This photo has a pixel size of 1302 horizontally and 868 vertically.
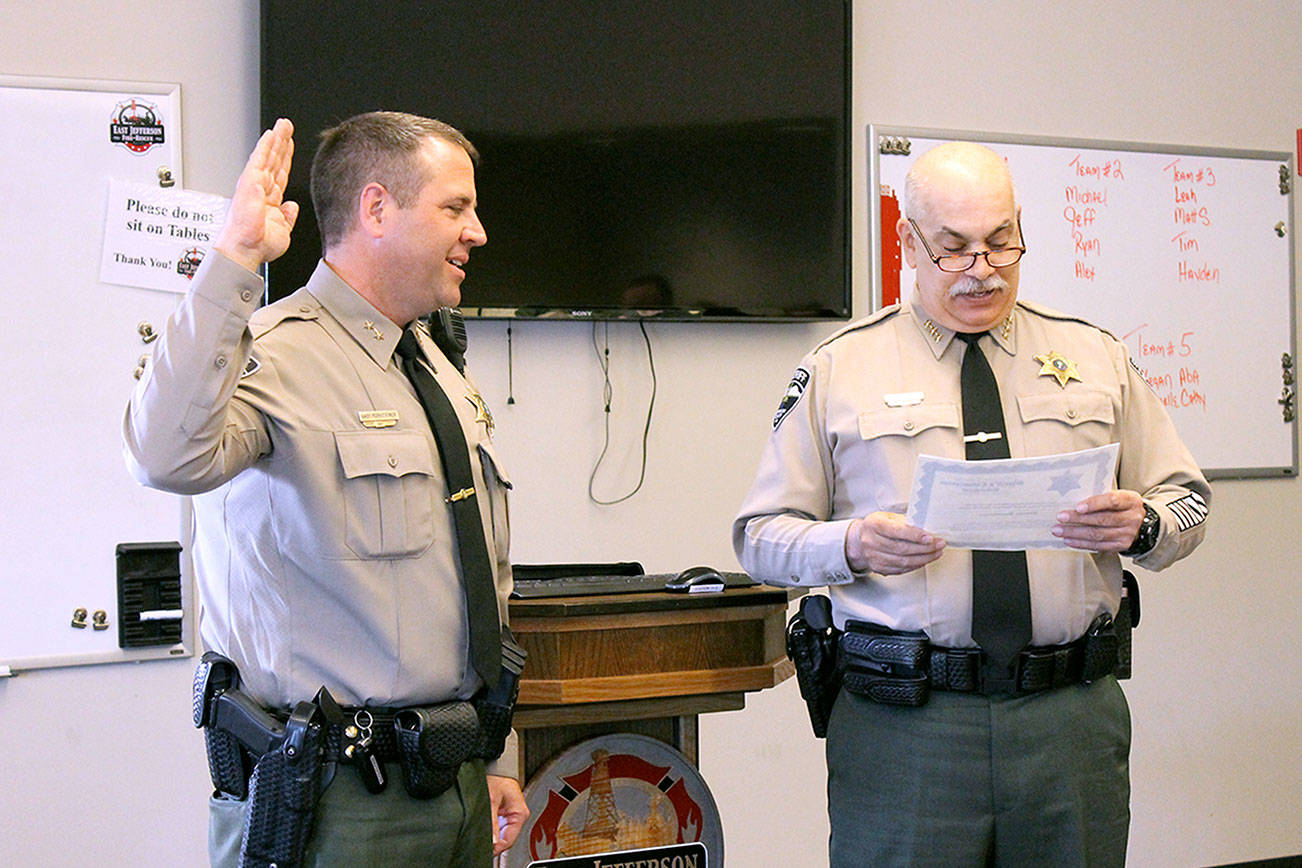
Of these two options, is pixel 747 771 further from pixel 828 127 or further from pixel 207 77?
pixel 207 77

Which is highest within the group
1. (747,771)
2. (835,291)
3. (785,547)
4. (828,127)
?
(828,127)

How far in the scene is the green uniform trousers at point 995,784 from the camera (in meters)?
1.86

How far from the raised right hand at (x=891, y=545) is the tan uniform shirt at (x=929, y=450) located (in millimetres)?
50

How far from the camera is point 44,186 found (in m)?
2.84

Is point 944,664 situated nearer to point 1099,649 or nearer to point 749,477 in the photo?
point 1099,649

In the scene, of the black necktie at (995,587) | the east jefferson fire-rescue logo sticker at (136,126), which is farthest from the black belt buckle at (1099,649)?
the east jefferson fire-rescue logo sticker at (136,126)

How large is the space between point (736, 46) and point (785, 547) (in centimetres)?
180

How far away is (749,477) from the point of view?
3.45 meters

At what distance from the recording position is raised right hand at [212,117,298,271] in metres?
1.51

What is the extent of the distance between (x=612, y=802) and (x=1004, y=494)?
1.04 m

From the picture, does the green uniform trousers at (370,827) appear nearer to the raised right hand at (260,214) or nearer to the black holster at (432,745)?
the black holster at (432,745)

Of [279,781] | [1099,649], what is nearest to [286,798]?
[279,781]

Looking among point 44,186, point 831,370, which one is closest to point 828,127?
point 831,370

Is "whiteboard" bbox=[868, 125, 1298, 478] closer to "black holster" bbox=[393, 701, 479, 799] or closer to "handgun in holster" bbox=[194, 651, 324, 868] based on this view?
"black holster" bbox=[393, 701, 479, 799]
